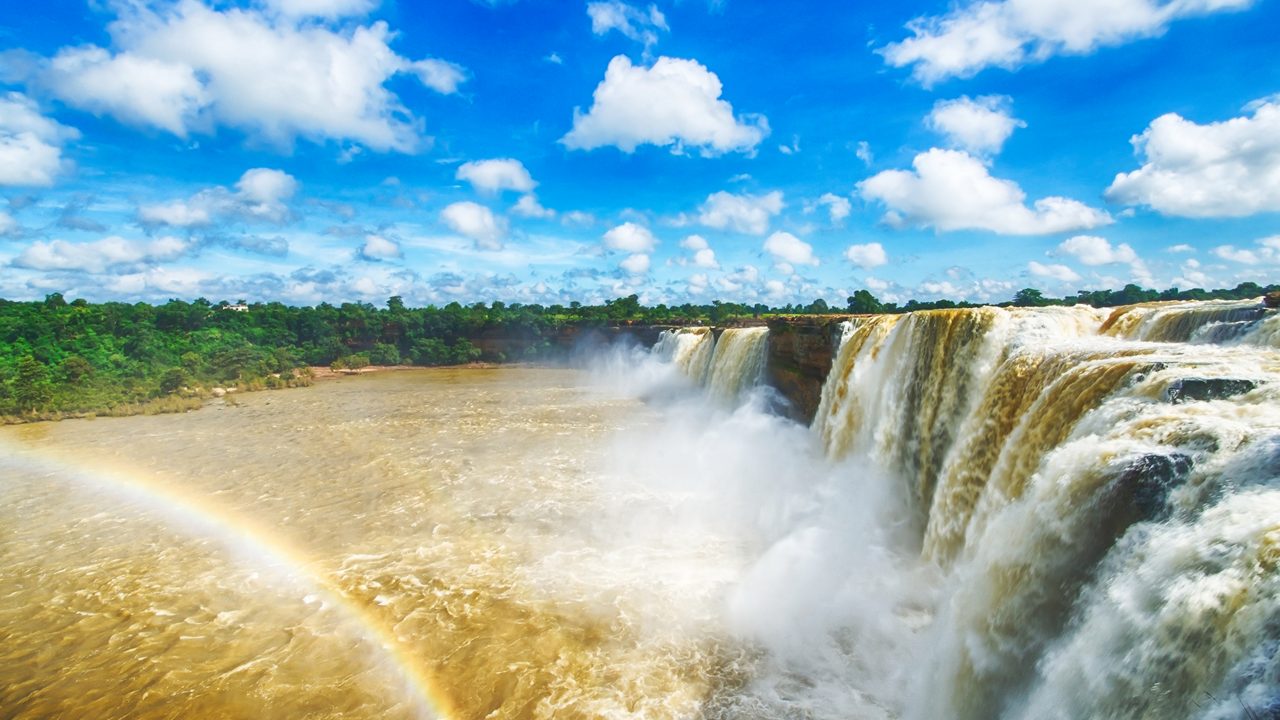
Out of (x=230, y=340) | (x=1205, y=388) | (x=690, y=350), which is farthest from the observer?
(x=230, y=340)

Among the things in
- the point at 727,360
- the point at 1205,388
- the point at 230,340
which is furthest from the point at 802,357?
the point at 230,340

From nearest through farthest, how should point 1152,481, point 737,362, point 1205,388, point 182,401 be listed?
point 1152,481
point 1205,388
point 737,362
point 182,401

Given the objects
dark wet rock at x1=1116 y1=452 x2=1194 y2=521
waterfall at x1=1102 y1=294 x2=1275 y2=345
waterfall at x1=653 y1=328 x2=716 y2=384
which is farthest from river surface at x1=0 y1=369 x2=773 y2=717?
waterfall at x1=653 y1=328 x2=716 y2=384

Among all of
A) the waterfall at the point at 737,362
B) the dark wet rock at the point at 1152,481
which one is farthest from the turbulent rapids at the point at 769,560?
the waterfall at the point at 737,362

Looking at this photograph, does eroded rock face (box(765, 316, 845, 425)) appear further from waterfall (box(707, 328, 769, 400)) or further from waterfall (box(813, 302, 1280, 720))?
waterfall (box(813, 302, 1280, 720))

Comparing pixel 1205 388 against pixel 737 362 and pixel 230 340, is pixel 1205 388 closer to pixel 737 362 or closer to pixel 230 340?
pixel 737 362

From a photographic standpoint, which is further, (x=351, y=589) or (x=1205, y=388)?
(x=351, y=589)
